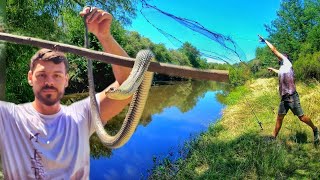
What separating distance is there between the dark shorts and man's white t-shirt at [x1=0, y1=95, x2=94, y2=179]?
24.1 ft

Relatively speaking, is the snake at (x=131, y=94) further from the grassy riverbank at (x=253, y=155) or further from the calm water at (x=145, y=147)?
the calm water at (x=145, y=147)

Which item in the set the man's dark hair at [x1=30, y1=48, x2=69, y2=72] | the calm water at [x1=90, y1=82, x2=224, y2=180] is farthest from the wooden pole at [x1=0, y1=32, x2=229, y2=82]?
the calm water at [x1=90, y1=82, x2=224, y2=180]

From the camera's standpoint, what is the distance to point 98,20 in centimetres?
253

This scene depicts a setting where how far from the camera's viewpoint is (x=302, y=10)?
149ft

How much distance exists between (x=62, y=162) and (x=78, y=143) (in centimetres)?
14

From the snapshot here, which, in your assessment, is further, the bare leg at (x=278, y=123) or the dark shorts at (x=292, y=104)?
the bare leg at (x=278, y=123)

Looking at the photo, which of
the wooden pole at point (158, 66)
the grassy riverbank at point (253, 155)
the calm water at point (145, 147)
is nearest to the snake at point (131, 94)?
the wooden pole at point (158, 66)

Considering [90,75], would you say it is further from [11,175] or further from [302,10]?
[302,10]

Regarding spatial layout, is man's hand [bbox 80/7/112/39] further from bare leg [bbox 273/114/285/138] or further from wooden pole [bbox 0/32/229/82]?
bare leg [bbox 273/114/285/138]

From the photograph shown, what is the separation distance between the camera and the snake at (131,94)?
6.64 ft

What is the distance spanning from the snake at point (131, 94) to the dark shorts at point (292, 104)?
724cm

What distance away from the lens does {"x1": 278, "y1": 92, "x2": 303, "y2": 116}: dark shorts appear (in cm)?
898

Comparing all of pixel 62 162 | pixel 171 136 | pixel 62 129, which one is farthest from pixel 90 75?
pixel 171 136

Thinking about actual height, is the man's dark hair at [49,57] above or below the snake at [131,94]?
above
